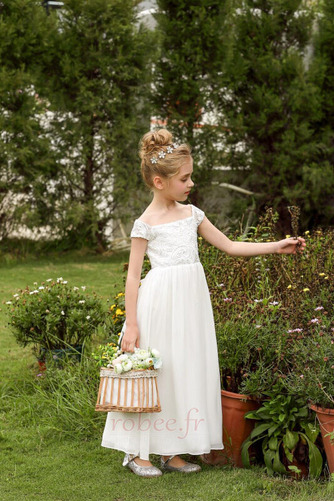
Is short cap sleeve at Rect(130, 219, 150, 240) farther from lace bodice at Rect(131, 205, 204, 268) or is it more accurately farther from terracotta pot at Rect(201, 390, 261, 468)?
terracotta pot at Rect(201, 390, 261, 468)

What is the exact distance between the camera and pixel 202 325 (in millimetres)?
3812

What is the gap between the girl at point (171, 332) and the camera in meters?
3.75

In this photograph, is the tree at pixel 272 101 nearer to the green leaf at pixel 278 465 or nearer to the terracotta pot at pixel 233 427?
the terracotta pot at pixel 233 427

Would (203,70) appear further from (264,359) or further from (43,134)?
(264,359)

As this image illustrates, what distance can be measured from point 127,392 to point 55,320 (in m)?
1.63

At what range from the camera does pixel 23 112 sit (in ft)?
31.8

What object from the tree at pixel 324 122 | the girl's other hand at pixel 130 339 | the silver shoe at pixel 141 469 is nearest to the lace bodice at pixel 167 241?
the girl's other hand at pixel 130 339

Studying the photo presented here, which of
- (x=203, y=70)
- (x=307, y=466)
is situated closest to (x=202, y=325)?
(x=307, y=466)

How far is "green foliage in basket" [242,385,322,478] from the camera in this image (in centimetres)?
359

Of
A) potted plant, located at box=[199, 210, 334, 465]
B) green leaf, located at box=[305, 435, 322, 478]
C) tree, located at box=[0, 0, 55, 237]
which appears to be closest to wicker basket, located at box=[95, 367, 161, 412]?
potted plant, located at box=[199, 210, 334, 465]

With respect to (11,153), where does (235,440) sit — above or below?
below

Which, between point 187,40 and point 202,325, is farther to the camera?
point 187,40

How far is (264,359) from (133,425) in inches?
30.8

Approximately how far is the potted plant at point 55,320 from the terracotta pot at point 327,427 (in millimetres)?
2101
